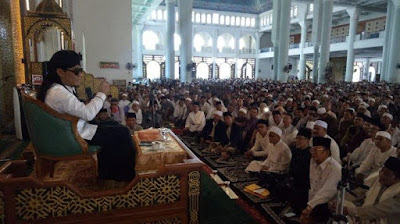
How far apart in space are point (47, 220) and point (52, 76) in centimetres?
100

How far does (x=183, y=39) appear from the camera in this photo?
14.5m

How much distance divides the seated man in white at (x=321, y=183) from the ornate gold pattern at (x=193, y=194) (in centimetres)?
98

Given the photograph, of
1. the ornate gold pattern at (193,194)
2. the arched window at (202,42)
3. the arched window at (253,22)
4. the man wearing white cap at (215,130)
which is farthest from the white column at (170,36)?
the arched window at (253,22)

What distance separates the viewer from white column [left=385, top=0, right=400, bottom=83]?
14.4 m

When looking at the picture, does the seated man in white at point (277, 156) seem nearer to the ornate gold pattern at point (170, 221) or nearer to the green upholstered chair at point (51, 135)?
Result: the ornate gold pattern at point (170, 221)

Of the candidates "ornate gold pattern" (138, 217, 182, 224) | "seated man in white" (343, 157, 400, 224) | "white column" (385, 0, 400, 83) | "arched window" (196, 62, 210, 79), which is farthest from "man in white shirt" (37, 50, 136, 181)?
"arched window" (196, 62, 210, 79)

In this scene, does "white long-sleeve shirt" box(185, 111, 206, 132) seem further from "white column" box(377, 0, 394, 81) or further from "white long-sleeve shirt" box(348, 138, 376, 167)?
"white column" box(377, 0, 394, 81)

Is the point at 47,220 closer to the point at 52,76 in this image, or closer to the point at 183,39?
the point at 52,76

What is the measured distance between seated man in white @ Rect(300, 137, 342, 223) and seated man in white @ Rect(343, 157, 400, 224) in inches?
11.1

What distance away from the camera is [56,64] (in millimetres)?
2041

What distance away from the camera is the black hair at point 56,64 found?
2.03m

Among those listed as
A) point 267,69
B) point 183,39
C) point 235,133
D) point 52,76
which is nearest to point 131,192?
point 52,76

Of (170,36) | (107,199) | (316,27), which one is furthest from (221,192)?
(316,27)

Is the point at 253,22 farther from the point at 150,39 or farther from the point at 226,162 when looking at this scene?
the point at 226,162
